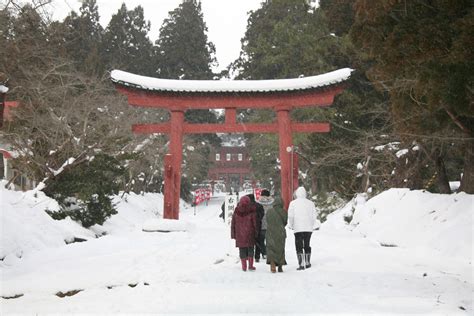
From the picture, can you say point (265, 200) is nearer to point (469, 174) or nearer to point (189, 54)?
point (469, 174)

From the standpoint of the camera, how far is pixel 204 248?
13031 mm

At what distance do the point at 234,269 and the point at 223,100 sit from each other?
9.86m

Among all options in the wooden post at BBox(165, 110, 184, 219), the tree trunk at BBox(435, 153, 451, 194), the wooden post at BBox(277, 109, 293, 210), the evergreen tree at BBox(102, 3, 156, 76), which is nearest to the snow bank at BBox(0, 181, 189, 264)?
the wooden post at BBox(165, 110, 184, 219)

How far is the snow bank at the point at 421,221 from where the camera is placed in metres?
11.2

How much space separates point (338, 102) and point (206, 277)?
14.1 m

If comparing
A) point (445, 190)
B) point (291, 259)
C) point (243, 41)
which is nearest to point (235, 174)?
point (243, 41)

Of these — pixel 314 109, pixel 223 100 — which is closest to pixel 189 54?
pixel 314 109

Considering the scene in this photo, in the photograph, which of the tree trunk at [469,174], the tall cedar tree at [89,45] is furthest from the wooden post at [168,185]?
the tall cedar tree at [89,45]

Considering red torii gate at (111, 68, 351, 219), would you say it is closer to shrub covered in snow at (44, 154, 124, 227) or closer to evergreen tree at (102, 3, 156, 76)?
shrub covered in snow at (44, 154, 124, 227)

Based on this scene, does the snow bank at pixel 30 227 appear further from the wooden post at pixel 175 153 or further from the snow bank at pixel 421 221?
the snow bank at pixel 421 221

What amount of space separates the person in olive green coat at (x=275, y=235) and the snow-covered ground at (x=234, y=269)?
270 millimetres

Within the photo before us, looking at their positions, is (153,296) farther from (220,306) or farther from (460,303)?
(460,303)

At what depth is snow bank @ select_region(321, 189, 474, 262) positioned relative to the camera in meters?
11.2

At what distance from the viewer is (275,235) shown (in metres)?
9.41
